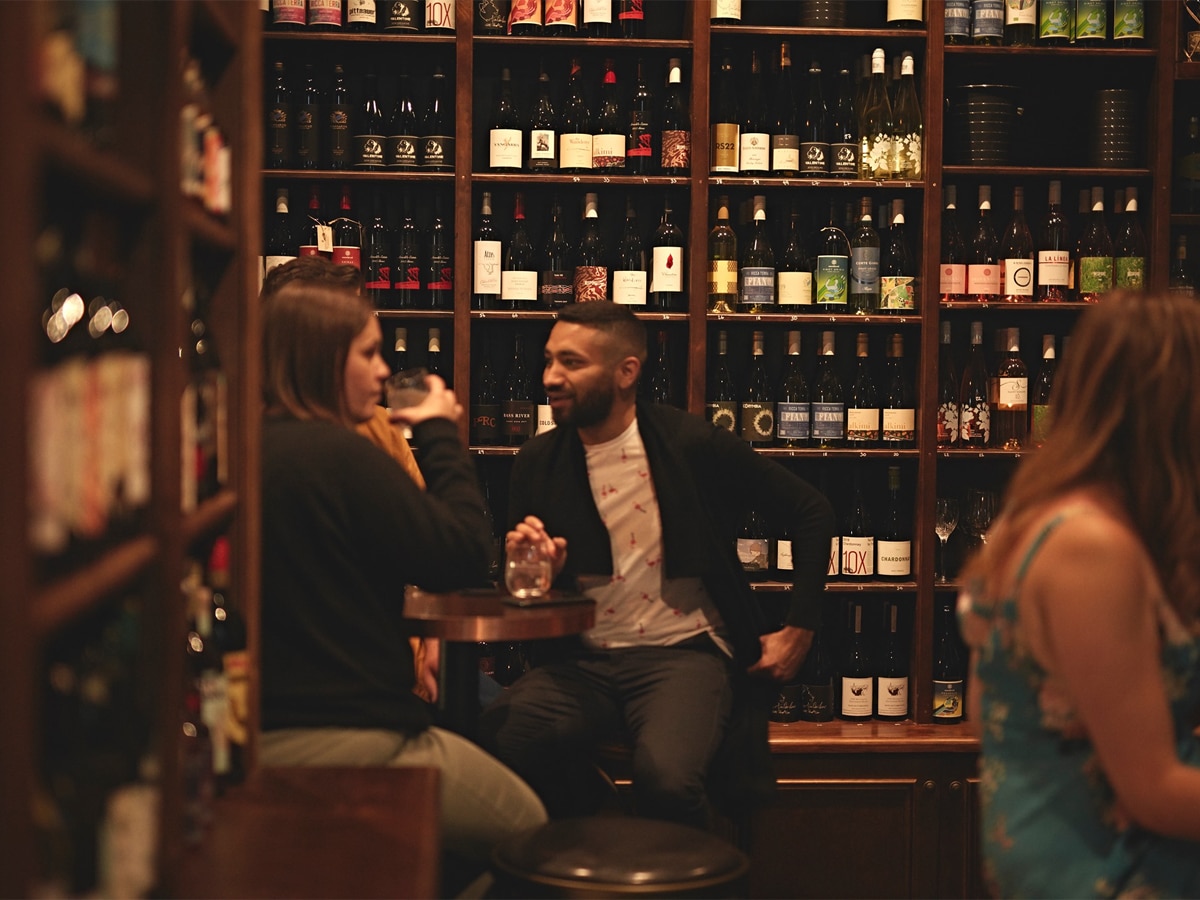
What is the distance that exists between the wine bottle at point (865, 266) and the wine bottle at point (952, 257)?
19cm

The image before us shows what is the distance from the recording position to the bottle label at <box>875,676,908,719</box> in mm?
4047

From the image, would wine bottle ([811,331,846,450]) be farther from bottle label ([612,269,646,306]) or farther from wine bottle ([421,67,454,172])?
wine bottle ([421,67,454,172])

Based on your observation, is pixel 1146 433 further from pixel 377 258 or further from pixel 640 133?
pixel 377 258

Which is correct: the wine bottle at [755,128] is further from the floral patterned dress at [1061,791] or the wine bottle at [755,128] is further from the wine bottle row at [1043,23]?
the floral patterned dress at [1061,791]

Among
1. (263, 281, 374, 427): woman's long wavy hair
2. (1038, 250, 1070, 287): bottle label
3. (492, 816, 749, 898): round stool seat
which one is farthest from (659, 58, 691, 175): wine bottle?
(492, 816, 749, 898): round stool seat

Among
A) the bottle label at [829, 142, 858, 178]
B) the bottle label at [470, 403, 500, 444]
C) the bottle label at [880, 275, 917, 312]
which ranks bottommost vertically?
the bottle label at [470, 403, 500, 444]

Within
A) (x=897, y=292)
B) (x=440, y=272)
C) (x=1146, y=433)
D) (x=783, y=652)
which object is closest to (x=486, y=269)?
(x=440, y=272)

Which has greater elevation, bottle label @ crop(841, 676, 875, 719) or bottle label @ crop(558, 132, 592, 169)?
bottle label @ crop(558, 132, 592, 169)

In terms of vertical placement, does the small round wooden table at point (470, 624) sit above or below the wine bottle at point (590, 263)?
below

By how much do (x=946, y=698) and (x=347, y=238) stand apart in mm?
2245

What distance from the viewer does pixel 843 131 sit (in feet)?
13.6

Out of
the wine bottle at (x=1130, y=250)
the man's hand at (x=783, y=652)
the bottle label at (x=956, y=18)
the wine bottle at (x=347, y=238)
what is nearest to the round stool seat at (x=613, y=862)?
the man's hand at (x=783, y=652)

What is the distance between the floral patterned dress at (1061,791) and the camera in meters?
1.49

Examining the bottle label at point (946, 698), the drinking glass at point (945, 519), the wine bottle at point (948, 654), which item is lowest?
the bottle label at point (946, 698)
